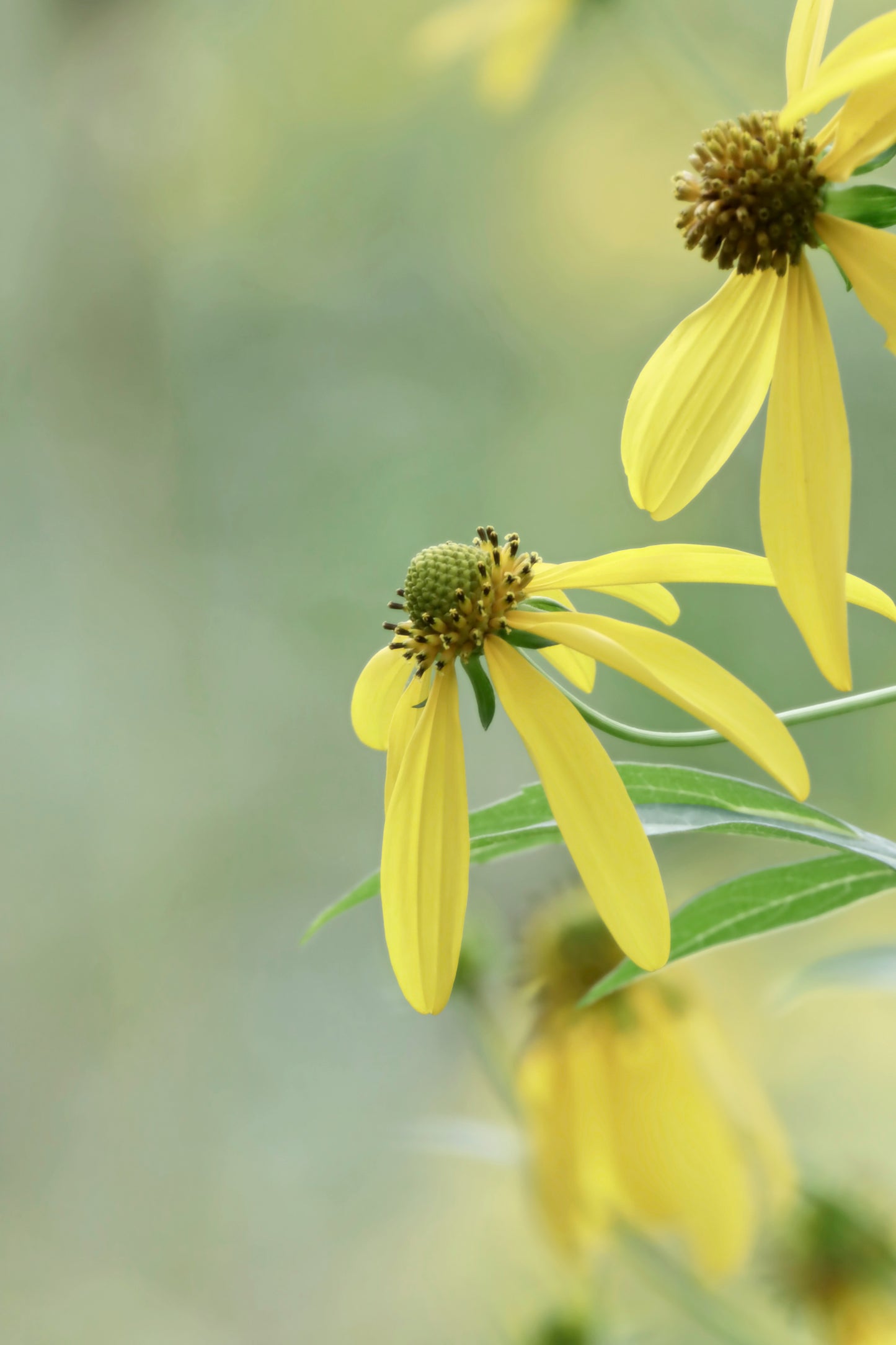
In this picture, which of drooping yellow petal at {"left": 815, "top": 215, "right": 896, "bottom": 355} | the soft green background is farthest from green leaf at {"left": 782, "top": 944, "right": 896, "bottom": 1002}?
the soft green background

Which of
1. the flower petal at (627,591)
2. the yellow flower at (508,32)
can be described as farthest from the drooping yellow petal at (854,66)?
the yellow flower at (508,32)

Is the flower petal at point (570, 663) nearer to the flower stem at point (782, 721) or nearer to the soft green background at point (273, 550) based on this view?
the flower stem at point (782, 721)

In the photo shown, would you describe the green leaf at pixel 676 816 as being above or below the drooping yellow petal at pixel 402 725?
below

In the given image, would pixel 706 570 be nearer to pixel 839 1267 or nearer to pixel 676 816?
pixel 676 816

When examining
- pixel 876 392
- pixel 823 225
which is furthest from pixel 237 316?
pixel 823 225

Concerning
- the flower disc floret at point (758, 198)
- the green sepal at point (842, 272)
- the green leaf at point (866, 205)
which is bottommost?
the green sepal at point (842, 272)

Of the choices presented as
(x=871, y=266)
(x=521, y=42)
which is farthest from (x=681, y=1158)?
(x=521, y=42)

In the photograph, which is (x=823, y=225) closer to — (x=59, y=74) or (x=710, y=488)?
(x=710, y=488)
